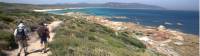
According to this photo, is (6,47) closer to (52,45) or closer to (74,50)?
(52,45)

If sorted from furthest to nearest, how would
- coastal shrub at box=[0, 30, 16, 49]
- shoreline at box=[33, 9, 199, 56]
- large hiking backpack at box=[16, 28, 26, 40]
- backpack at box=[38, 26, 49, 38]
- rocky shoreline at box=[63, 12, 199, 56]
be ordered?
shoreline at box=[33, 9, 199, 56]
rocky shoreline at box=[63, 12, 199, 56]
coastal shrub at box=[0, 30, 16, 49]
backpack at box=[38, 26, 49, 38]
large hiking backpack at box=[16, 28, 26, 40]

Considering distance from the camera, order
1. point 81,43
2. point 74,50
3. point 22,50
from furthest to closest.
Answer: point 81,43 < point 22,50 < point 74,50

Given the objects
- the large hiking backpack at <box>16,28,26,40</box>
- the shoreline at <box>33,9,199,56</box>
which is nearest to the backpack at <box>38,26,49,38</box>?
the large hiking backpack at <box>16,28,26,40</box>

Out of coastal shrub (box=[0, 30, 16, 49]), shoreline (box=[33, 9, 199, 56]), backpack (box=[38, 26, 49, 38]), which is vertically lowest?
shoreline (box=[33, 9, 199, 56])

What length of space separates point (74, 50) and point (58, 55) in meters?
0.88

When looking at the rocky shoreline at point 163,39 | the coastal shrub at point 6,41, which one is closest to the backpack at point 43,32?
the coastal shrub at point 6,41

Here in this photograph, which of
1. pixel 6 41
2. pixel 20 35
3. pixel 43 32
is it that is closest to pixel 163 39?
pixel 6 41

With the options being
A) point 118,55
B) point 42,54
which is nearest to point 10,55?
point 42,54

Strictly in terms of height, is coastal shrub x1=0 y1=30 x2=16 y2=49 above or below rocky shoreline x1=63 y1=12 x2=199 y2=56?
above

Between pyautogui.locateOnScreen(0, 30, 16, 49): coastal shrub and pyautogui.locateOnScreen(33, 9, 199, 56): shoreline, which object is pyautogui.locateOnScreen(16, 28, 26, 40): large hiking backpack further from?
pyautogui.locateOnScreen(33, 9, 199, 56): shoreline

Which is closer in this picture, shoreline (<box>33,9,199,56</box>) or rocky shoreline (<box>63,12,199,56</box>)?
rocky shoreline (<box>63,12,199,56</box>)

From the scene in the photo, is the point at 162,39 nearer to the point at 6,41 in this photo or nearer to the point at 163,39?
the point at 163,39

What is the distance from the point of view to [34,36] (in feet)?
49.8

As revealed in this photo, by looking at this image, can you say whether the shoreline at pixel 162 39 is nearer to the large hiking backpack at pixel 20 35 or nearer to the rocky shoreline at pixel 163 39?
the rocky shoreline at pixel 163 39
